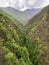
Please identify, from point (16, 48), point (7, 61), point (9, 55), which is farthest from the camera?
point (16, 48)

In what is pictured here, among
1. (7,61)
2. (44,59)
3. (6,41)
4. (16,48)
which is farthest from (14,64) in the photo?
(44,59)

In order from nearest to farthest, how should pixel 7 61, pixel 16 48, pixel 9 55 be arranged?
pixel 7 61
pixel 9 55
pixel 16 48

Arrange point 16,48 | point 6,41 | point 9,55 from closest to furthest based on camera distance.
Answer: point 9,55, point 16,48, point 6,41

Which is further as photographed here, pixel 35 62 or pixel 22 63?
pixel 35 62

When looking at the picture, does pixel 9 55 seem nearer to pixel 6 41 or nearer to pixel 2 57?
pixel 2 57

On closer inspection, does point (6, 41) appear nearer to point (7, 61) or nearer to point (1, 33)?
point (1, 33)

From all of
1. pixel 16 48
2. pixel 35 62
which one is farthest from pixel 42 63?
pixel 16 48

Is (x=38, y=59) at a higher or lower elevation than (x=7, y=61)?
lower

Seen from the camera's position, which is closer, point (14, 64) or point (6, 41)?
point (14, 64)

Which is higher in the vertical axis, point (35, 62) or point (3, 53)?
point (3, 53)
